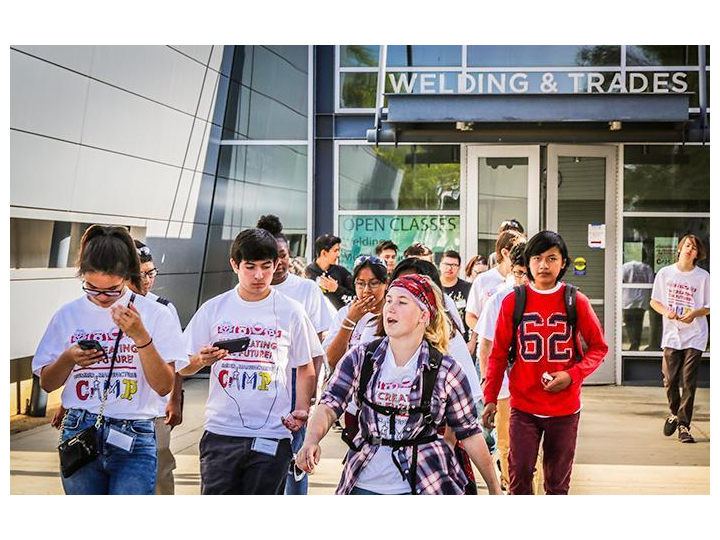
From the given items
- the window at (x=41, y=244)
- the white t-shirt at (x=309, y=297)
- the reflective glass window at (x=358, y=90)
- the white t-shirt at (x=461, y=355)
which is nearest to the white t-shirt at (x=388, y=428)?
the white t-shirt at (x=461, y=355)

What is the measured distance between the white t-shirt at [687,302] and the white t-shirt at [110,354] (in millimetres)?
4661

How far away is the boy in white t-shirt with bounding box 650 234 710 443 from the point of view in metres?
7.61

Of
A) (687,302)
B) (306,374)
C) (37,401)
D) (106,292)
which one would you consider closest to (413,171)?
(687,302)

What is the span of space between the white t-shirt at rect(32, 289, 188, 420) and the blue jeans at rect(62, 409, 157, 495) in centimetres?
6

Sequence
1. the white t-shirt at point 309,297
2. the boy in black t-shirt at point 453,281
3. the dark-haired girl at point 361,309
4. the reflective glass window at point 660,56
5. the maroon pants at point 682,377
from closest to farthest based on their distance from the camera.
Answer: the dark-haired girl at point 361,309
the white t-shirt at point 309,297
the boy in black t-shirt at point 453,281
the maroon pants at point 682,377
the reflective glass window at point 660,56

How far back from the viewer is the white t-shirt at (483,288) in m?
6.44

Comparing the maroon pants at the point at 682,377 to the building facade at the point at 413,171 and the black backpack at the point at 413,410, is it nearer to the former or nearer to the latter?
the building facade at the point at 413,171

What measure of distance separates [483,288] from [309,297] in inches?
54.0

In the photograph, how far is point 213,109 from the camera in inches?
411

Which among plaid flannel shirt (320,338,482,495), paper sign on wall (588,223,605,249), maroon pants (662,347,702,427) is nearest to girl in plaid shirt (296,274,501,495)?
plaid flannel shirt (320,338,482,495)

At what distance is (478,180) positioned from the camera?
412 inches

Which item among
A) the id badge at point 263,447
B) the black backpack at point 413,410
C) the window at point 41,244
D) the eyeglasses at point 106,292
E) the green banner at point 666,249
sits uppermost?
the green banner at point 666,249

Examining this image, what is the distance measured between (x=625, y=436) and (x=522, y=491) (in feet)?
10.5

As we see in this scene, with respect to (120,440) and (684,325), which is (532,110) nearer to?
(684,325)
